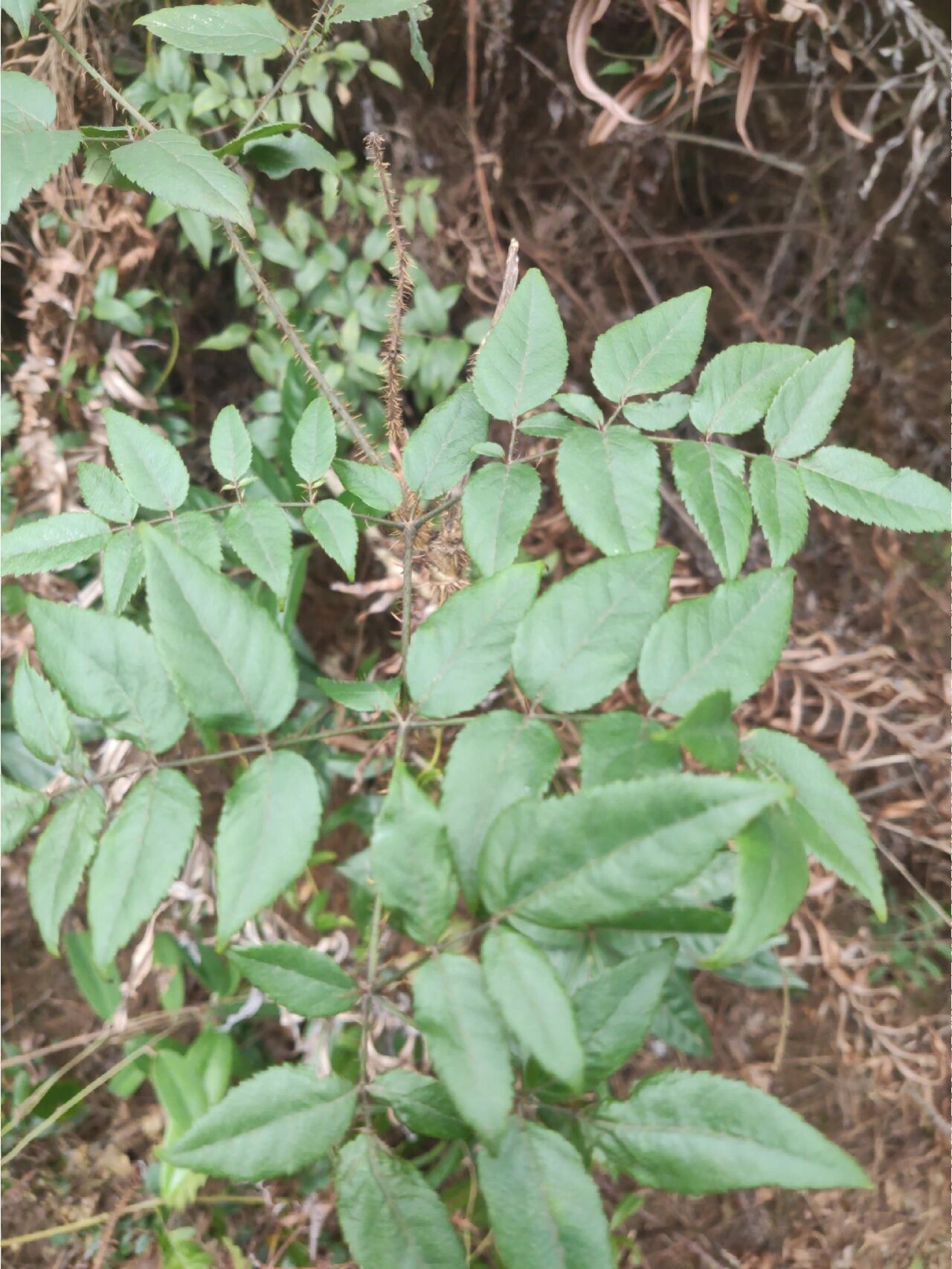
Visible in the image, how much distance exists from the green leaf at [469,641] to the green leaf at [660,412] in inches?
8.4

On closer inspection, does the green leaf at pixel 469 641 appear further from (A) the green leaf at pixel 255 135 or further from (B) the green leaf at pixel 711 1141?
(A) the green leaf at pixel 255 135

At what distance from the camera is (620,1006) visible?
2.10 ft

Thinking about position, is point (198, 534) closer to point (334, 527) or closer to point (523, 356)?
point (334, 527)

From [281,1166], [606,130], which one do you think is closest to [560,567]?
[606,130]

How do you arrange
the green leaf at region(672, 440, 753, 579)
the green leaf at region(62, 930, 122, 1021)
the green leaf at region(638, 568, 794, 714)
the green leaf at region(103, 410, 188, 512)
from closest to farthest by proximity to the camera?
the green leaf at region(638, 568, 794, 714) → the green leaf at region(672, 440, 753, 579) → the green leaf at region(103, 410, 188, 512) → the green leaf at region(62, 930, 122, 1021)

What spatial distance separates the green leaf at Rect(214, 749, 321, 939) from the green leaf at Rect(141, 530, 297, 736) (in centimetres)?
4

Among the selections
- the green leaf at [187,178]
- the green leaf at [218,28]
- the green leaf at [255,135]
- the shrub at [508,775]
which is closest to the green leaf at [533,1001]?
the shrub at [508,775]

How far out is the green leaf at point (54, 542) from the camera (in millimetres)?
794

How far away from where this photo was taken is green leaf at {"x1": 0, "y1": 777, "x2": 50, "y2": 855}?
2.14 ft

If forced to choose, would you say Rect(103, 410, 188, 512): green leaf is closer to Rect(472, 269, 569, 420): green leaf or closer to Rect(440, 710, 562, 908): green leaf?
Rect(472, 269, 569, 420): green leaf

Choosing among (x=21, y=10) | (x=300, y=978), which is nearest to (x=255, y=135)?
(x=21, y=10)

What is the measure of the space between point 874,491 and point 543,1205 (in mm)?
624

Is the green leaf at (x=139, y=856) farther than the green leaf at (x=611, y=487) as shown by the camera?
No

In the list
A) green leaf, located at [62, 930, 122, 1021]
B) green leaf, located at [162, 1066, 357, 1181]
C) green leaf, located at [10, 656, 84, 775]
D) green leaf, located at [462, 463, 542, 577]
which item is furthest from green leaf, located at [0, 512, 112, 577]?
green leaf, located at [62, 930, 122, 1021]
